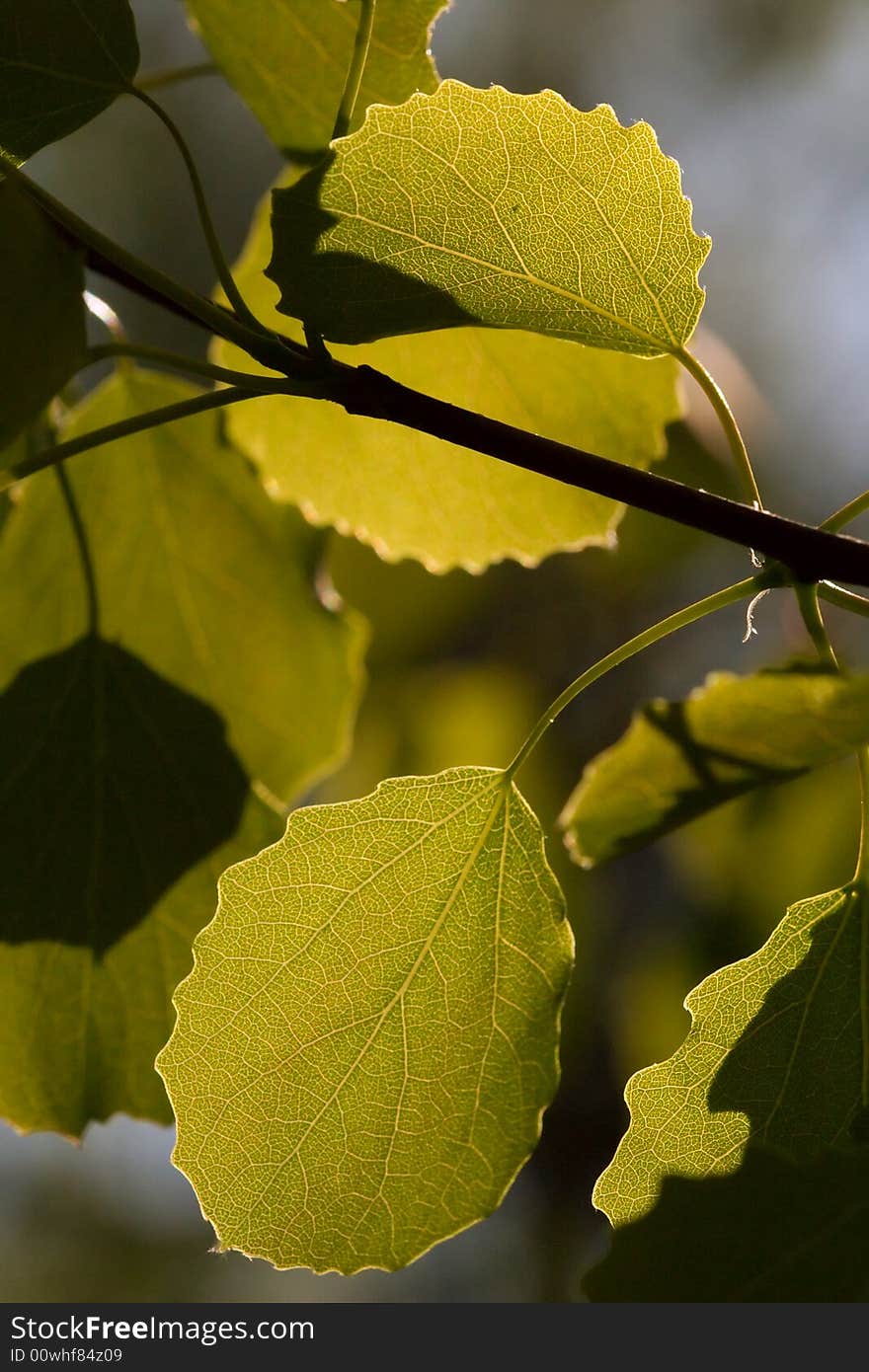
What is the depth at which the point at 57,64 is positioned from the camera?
777 millimetres

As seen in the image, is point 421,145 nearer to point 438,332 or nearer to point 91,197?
point 438,332

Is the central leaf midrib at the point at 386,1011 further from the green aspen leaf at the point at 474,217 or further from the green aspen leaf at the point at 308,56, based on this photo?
the green aspen leaf at the point at 308,56

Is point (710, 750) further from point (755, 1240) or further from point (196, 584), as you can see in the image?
point (196, 584)

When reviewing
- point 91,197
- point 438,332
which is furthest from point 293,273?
point 91,197

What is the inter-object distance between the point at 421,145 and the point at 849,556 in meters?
0.32

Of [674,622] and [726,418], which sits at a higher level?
[726,418]

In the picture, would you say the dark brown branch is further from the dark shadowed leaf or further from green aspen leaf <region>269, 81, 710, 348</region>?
the dark shadowed leaf

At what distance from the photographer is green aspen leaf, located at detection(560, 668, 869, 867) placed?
0.66m

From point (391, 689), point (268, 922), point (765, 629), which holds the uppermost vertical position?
point (765, 629)

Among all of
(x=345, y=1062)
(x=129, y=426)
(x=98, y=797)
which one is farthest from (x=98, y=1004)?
(x=129, y=426)

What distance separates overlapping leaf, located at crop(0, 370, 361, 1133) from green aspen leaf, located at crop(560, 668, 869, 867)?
1.21 ft

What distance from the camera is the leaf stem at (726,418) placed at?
0.81 metres

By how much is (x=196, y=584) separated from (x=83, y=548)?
5.1 inches

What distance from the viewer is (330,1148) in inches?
32.2
